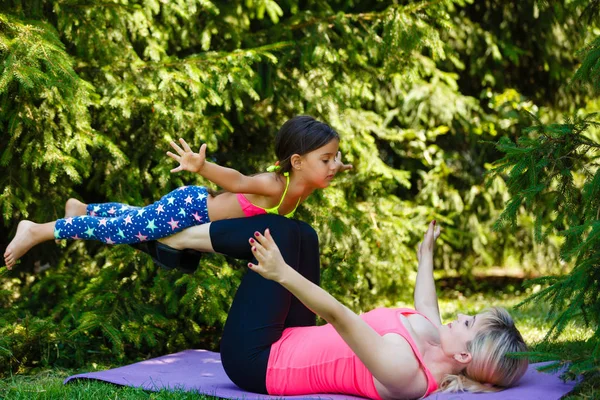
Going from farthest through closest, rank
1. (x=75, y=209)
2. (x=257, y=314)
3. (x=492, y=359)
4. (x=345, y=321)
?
(x=75, y=209), (x=257, y=314), (x=492, y=359), (x=345, y=321)

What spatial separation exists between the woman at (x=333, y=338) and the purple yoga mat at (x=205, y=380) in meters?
0.06

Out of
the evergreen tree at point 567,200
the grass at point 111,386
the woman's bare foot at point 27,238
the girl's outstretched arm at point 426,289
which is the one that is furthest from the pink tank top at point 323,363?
the woman's bare foot at point 27,238

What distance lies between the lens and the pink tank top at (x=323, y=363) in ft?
9.42

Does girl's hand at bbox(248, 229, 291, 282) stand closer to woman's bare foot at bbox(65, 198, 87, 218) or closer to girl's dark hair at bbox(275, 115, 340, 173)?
girl's dark hair at bbox(275, 115, 340, 173)

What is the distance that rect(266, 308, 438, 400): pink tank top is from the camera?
9.42 feet

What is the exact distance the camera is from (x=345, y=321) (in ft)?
8.42

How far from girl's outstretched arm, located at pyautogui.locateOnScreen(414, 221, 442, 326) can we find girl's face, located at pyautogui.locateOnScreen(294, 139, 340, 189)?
0.58 meters

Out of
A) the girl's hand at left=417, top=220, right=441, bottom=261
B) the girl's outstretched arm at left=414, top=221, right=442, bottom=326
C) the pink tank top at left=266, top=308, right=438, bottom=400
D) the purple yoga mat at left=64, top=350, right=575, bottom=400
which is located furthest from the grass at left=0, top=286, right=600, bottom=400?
the girl's hand at left=417, top=220, right=441, bottom=261

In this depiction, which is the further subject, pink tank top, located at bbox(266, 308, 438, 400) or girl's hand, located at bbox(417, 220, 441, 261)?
girl's hand, located at bbox(417, 220, 441, 261)

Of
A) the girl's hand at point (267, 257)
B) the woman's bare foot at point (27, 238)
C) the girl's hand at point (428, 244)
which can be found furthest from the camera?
the woman's bare foot at point (27, 238)

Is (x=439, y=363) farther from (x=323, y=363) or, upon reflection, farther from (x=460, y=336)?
(x=323, y=363)

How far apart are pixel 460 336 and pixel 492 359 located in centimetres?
15

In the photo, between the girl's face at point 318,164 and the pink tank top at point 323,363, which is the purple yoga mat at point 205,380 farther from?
the girl's face at point 318,164

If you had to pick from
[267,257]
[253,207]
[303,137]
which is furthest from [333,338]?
[303,137]
